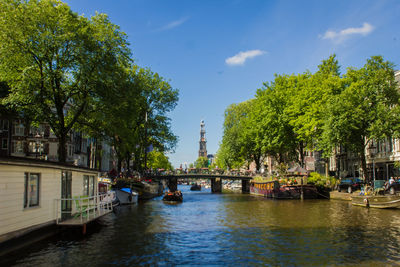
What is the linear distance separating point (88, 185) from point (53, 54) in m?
12.7

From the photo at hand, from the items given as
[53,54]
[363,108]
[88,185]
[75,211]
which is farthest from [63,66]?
[363,108]

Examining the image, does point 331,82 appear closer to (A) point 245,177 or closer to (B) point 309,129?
(B) point 309,129

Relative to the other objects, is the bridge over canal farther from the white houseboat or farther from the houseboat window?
the white houseboat

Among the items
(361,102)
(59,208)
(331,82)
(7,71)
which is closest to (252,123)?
(331,82)

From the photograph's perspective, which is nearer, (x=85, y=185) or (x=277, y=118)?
(x=85, y=185)

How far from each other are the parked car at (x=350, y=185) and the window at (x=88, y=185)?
106ft

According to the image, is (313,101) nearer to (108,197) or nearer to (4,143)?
(108,197)

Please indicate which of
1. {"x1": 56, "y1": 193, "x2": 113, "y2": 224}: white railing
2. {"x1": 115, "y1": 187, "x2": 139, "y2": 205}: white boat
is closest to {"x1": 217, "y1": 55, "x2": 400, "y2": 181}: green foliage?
{"x1": 115, "y1": 187, "x2": 139, "y2": 205}: white boat

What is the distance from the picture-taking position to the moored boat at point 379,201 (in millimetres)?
32156

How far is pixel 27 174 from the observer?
1599cm

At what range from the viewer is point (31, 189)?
1644 centimetres

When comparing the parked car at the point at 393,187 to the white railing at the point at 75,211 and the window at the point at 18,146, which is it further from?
the window at the point at 18,146

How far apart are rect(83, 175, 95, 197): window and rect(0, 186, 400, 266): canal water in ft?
8.22

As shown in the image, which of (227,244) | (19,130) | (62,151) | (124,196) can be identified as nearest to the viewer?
(227,244)
